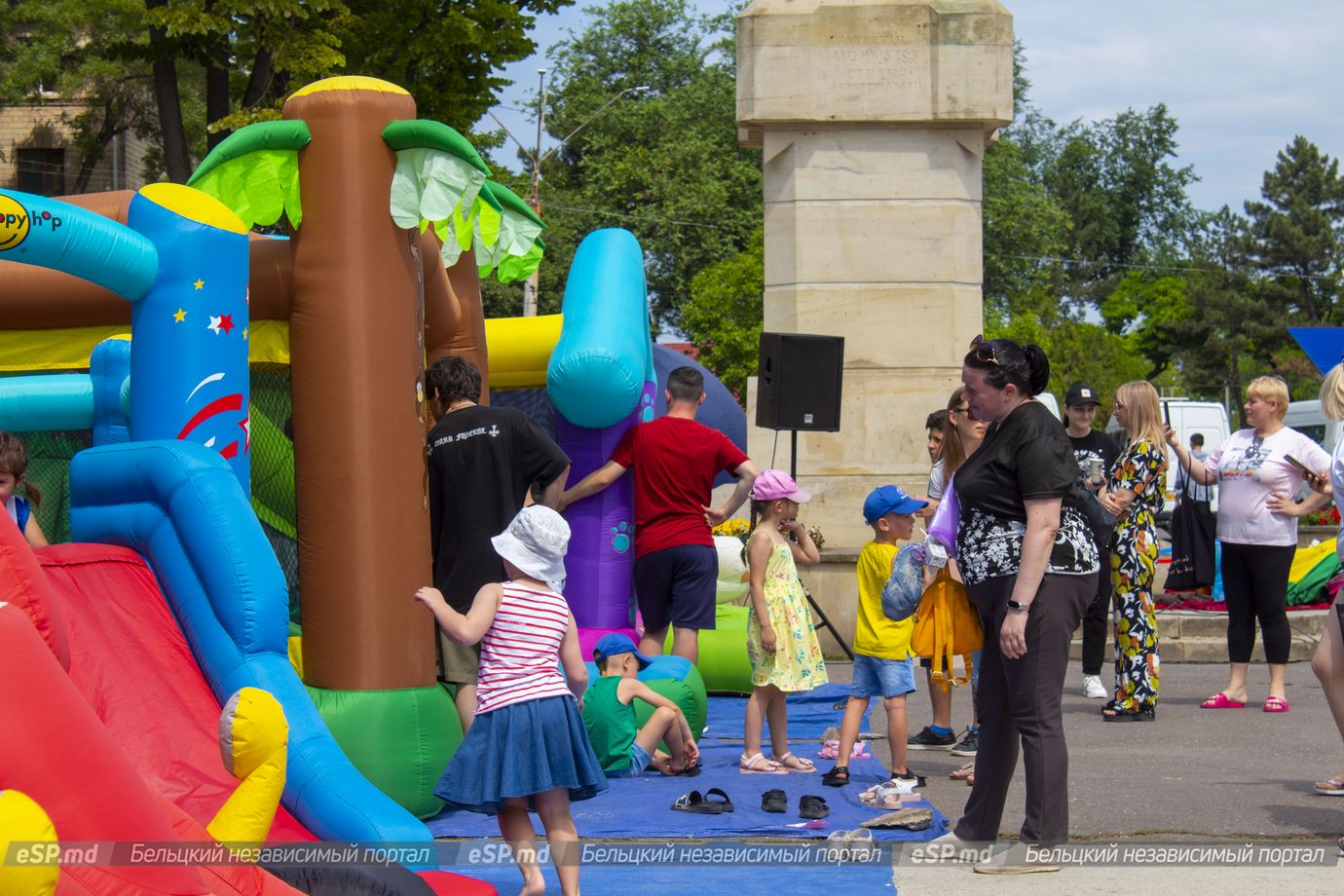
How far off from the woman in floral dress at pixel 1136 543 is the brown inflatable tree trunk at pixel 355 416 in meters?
3.86

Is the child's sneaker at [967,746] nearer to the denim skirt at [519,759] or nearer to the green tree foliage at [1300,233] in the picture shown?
the denim skirt at [519,759]

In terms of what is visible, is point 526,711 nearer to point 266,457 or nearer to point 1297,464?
point 266,457

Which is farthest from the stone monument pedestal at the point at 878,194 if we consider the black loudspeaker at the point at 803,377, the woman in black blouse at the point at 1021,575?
the woman in black blouse at the point at 1021,575

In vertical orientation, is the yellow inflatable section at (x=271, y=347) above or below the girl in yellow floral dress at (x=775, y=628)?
above

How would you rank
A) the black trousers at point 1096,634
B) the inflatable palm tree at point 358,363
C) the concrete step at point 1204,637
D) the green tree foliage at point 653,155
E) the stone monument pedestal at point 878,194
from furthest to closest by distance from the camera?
the green tree foliage at point 653,155 < the stone monument pedestal at point 878,194 < the concrete step at point 1204,637 < the black trousers at point 1096,634 < the inflatable palm tree at point 358,363

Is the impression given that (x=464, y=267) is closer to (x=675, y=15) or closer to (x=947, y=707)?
(x=947, y=707)

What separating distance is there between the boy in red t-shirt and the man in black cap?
1914mm

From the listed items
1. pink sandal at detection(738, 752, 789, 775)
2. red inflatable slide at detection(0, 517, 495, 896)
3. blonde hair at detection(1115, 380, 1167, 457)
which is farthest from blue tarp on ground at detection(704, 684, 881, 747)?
red inflatable slide at detection(0, 517, 495, 896)

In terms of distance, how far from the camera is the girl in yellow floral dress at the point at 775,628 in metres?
Answer: 7.10

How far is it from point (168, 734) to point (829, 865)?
226cm

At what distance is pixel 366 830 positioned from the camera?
16.6 feet

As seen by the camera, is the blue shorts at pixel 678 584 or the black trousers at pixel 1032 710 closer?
the black trousers at pixel 1032 710

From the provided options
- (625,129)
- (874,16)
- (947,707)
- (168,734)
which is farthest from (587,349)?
(625,129)

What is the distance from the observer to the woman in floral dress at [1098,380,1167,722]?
8.32m
